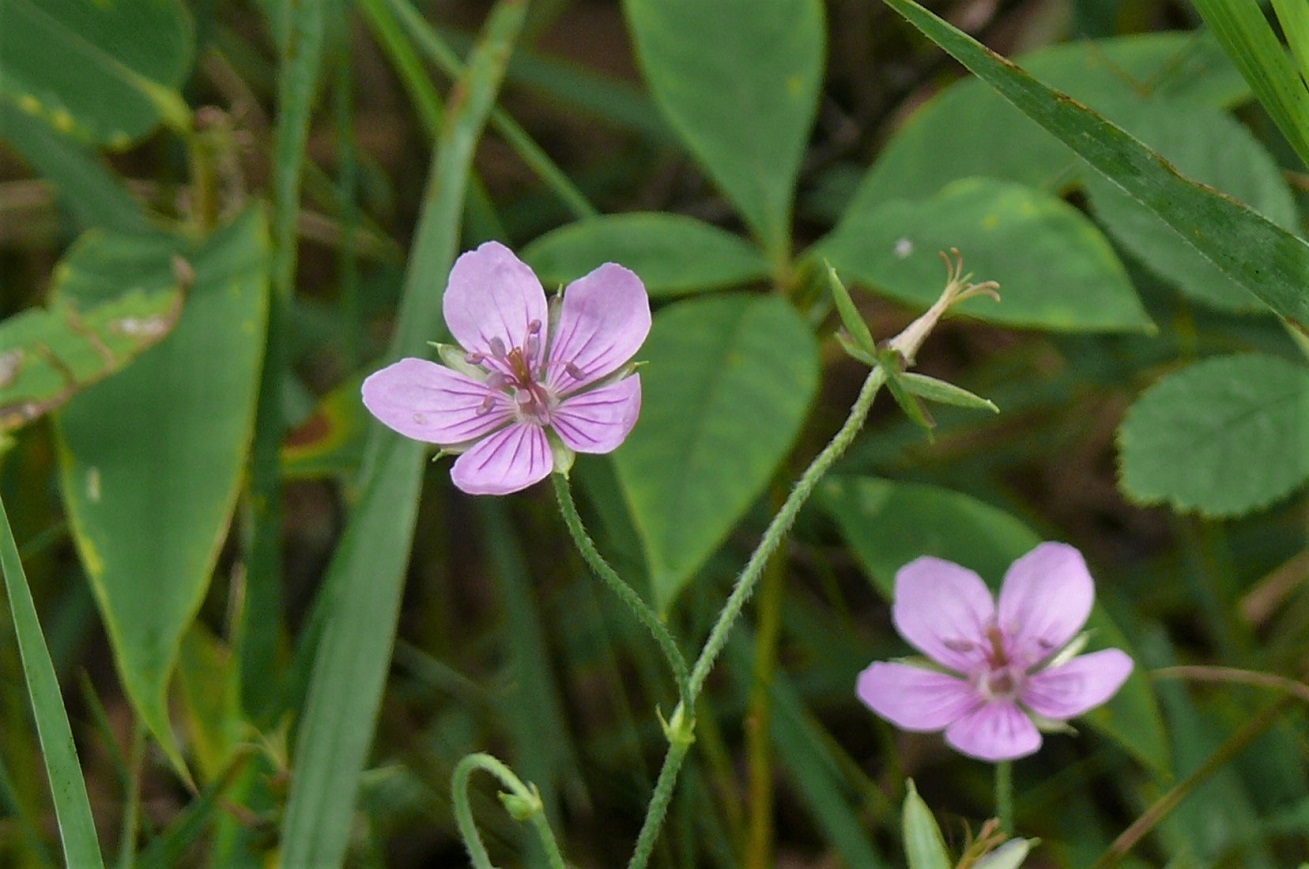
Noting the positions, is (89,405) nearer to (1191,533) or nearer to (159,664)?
(159,664)

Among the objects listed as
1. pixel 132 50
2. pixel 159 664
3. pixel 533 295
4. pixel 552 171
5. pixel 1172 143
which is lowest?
pixel 159 664

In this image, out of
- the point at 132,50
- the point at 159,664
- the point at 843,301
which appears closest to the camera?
the point at 843,301

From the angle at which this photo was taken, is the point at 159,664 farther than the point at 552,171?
No

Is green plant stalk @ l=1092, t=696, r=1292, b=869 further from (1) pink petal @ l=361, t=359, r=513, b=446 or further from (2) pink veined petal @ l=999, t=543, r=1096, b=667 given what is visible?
(1) pink petal @ l=361, t=359, r=513, b=446

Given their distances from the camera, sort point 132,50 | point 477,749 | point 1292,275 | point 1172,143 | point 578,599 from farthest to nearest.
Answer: point 578,599 < point 477,749 < point 132,50 < point 1172,143 < point 1292,275

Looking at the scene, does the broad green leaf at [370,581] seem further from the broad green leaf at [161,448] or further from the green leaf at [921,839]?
the green leaf at [921,839]

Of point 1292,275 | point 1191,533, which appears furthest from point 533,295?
point 1191,533

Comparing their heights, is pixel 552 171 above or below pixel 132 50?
below

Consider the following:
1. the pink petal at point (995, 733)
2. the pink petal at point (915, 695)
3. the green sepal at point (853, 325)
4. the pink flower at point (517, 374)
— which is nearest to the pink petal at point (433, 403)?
the pink flower at point (517, 374)
